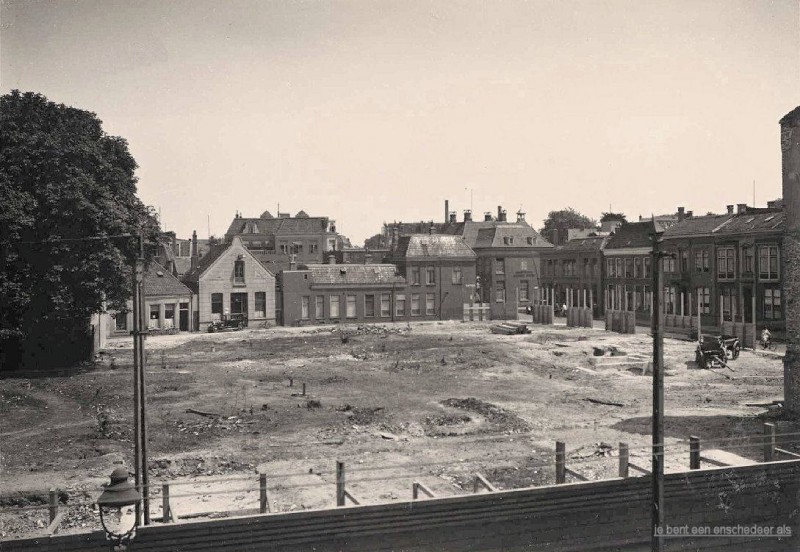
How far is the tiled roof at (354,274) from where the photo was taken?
2269 inches

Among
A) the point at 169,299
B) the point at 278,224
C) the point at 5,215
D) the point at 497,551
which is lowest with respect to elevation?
the point at 497,551

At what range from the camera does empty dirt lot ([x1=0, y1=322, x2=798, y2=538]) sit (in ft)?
50.1

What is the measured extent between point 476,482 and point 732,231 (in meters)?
42.8

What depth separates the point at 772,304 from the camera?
1790 inches

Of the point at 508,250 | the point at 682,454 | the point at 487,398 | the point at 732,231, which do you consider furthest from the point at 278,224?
the point at 682,454

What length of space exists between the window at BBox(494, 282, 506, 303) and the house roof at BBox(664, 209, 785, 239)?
17974 millimetres

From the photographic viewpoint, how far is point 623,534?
12438 mm

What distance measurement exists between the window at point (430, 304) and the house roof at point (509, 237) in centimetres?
1128

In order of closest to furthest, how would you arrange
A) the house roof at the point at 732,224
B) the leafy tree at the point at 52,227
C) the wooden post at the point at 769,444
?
the wooden post at the point at 769,444, the leafy tree at the point at 52,227, the house roof at the point at 732,224

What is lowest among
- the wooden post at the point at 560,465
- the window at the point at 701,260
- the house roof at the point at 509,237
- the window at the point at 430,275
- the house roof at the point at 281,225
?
the wooden post at the point at 560,465

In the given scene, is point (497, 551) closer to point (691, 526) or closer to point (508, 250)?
point (691, 526)

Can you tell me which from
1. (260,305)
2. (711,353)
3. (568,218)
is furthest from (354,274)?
(568,218)

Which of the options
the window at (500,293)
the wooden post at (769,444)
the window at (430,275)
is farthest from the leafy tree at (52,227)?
the window at (500,293)

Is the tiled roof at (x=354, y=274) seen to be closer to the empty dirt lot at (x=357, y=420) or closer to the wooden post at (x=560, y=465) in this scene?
the empty dirt lot at (x=357, y=420)
